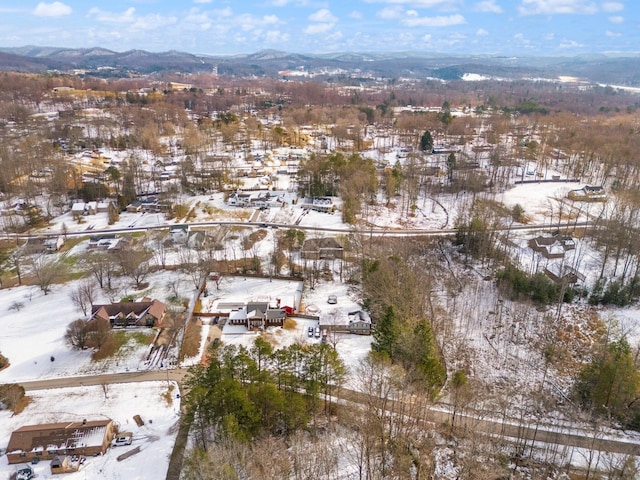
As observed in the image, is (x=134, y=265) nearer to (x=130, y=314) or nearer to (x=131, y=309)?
(x=131, y=309)

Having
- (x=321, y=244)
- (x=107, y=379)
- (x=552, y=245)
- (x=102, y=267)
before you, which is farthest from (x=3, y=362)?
(x=552, y=245)

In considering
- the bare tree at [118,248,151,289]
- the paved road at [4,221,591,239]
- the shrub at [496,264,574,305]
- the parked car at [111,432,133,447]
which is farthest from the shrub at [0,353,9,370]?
the shrub at [496,264,574,305]

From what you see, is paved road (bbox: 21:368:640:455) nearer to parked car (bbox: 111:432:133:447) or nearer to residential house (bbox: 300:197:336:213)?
parked car (bbox: 111:432:133:447)

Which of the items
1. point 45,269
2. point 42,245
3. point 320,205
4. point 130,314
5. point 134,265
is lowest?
point 130,314

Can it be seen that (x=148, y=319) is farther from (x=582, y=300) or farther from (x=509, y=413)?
(x=582, y=300)

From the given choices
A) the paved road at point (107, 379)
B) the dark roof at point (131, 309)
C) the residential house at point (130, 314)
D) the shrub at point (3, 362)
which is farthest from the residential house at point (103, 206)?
the paved road at point (107, 379)

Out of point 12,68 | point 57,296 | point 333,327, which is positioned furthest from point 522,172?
point 12,68

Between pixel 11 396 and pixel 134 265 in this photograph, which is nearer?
pixel 11 396

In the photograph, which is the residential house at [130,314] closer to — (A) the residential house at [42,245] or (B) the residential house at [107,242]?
(B) the residential house at [107,242]
